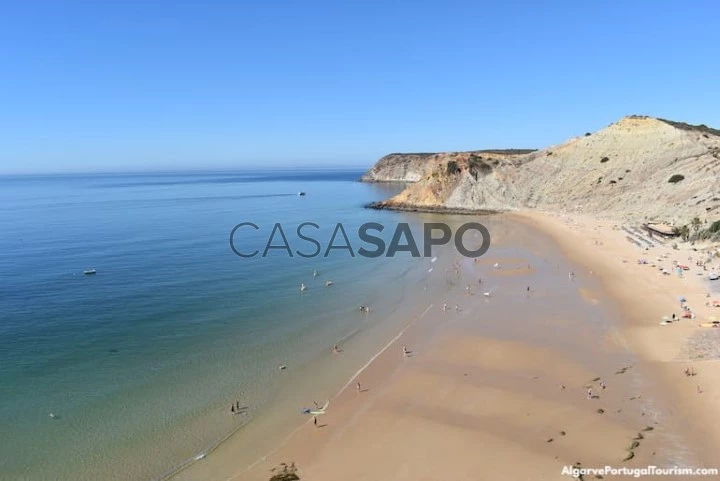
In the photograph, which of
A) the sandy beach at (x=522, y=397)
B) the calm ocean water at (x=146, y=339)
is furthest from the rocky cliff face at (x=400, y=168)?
the sandy beach at (x=522, y=397)

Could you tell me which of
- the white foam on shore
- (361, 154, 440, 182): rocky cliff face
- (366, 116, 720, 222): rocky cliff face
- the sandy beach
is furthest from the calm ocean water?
(361, 154, 440, 182): rocky cliff face

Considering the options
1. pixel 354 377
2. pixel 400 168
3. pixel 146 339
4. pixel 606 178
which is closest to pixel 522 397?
pixel 354 377

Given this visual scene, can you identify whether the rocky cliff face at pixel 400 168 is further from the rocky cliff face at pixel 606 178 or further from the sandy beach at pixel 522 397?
the sandy beach at pixel 522 397

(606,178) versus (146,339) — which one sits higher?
(606,178)

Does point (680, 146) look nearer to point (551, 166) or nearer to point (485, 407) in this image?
point (551, 166)

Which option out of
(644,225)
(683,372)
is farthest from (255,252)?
(644,225)

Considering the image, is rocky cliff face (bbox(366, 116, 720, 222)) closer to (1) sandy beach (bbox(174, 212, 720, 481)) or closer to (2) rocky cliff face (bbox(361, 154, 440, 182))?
(1) sandy beach (bbox(174, 212, 720, 481))

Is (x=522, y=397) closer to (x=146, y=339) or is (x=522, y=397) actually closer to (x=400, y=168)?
(x=146, y=339)
